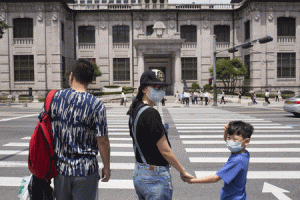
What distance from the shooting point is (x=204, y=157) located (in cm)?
791

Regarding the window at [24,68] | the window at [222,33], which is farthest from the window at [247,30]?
the window at [24,68]

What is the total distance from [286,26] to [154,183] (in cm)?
4693

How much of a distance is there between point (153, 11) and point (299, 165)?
42.1m

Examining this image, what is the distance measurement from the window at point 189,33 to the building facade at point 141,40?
0.53 ft

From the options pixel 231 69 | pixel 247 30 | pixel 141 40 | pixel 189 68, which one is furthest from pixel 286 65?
pixel 141 40

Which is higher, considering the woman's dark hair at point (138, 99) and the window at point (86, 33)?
the window at point (86, 33)

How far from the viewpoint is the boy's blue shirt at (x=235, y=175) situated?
114 inches

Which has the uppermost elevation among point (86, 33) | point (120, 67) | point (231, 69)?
point (86, 33)

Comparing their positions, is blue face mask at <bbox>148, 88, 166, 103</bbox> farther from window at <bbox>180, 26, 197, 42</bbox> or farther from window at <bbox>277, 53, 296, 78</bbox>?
window at <bbox>180, 26, 197, 42</bbox>

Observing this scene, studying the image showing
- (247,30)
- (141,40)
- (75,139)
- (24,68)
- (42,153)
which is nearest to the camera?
(42,153)

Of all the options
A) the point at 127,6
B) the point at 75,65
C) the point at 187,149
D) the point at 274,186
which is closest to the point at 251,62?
the point at 127,6

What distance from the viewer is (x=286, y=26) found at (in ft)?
142

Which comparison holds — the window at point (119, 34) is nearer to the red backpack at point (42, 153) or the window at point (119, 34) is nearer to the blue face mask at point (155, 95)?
the blue face mask at point (155, 95)

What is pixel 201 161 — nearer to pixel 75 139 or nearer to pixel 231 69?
pixel 75 139
